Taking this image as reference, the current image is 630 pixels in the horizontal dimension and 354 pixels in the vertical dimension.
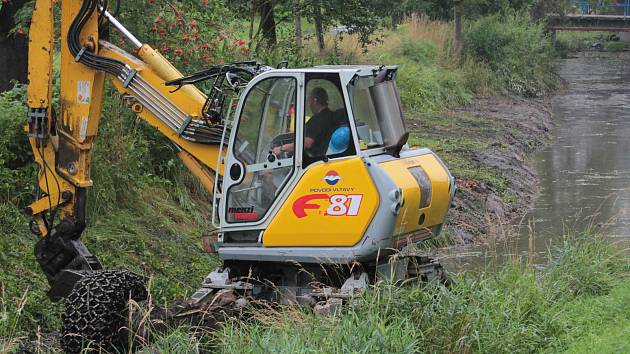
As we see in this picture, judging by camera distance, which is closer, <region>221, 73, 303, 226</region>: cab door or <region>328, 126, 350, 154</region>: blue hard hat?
<region>328, 126, 350, 154</region>: blue hard hat

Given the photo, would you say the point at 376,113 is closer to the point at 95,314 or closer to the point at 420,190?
the point at 420,190

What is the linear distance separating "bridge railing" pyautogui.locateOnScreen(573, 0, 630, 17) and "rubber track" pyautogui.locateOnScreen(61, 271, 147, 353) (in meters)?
58.5

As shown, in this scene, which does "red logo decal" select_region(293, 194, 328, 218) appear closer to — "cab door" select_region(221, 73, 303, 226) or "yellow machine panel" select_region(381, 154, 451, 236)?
"cab door" select_region(221, 73, 303, 226)

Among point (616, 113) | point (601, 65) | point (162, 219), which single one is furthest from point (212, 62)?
point (601, 65)

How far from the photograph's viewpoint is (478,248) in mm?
16375

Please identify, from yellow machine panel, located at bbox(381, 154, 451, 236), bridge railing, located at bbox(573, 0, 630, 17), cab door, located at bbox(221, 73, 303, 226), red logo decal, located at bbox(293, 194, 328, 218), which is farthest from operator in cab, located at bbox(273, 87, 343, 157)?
bridge railing, located at bbox(573, 0, 630, 17)

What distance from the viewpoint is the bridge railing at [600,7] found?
216ft

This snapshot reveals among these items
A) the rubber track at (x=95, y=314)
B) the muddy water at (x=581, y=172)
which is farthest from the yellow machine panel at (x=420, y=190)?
the rubber track at (x=95, y=314)

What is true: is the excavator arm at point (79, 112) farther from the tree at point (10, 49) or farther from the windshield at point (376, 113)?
the tree at point (10, 49)

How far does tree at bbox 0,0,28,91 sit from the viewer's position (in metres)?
14.9

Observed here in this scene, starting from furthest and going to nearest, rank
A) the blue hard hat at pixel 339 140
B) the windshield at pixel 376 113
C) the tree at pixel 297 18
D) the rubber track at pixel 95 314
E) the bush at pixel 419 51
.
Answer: the bush at pixel 419 51 → the tree at pixel 297 18 → the windshield at pixel 376 113 → the blue hard hat at pixel 339 140 → the rubber track at pixel 95 314

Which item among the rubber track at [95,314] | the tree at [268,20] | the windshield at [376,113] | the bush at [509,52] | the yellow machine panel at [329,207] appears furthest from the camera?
the bush at [509,52]

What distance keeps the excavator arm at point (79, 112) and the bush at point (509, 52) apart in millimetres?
28842

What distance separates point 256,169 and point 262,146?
22cm
